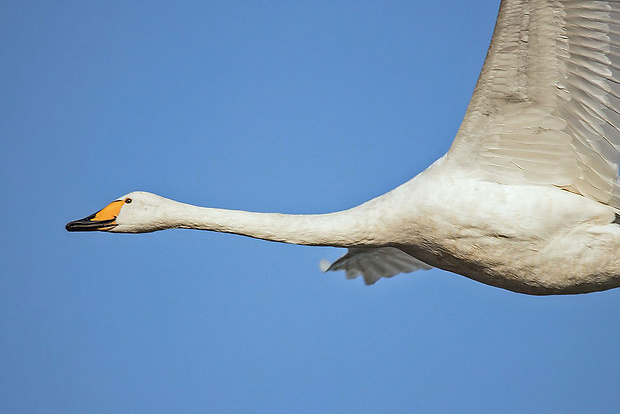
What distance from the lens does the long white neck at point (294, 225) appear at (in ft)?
29.5

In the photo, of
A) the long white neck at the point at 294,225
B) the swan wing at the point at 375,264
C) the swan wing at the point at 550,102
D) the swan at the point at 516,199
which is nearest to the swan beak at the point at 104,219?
the long white neck at the point at 294,225

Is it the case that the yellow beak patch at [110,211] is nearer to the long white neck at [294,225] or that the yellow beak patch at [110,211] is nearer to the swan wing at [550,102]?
the long white neck at [294,225]

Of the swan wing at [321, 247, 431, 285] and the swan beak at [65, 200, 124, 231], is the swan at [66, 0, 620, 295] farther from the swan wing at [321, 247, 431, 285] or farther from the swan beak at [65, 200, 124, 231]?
the swan wing at [321, 247, 431, 285]

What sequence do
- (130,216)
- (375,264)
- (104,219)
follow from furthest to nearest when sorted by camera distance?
(375,264)
(104,219)
(130,216)

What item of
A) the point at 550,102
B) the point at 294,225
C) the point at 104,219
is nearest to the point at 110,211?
the point at 104,219

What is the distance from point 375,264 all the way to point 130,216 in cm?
437

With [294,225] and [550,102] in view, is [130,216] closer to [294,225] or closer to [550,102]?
[294,225]

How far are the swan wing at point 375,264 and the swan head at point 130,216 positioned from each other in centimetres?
378

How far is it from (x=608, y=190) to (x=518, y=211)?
39.7 inches

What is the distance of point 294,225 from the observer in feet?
29.8

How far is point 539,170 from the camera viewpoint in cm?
888

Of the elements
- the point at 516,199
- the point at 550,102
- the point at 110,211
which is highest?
the point at 550,102

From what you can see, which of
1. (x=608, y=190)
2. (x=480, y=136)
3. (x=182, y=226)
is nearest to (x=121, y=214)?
(x=182, y=226)

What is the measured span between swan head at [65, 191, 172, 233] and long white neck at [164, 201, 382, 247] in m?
0.27
